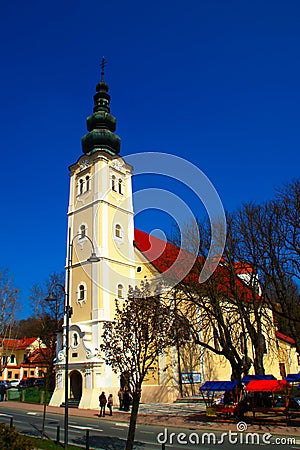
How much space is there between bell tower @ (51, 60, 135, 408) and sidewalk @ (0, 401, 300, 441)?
11.1 ft

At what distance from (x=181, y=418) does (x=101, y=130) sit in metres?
27.9

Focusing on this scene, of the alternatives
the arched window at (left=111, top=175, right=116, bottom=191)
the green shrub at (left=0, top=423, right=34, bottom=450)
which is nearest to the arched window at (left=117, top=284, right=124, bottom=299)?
the arched window at (left=111, top=175, right=116, bottom=191)

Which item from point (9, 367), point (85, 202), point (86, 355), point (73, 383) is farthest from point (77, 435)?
point (9, 367)

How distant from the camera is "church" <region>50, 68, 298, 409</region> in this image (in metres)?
32.8

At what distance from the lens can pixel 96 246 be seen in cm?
3625

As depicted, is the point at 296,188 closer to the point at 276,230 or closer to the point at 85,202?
the point at 276,230

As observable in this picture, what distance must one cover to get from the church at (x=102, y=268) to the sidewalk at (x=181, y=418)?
2745mm

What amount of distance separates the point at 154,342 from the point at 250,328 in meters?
12.6

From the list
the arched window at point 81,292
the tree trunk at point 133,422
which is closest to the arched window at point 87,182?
the arched window at point 81,292

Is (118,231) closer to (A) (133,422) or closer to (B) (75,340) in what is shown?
(B) (75,340)

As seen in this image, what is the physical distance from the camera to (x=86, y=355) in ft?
107

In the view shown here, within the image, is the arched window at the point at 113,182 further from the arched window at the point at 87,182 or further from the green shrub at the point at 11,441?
the green shrub at the point at 11,441

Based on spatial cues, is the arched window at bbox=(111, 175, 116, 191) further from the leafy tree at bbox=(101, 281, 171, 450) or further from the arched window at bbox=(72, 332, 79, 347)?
the leafy tree at bbox=(101, 281, 171, 450)

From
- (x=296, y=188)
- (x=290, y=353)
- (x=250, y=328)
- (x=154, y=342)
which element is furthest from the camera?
(x=290, y=353)
